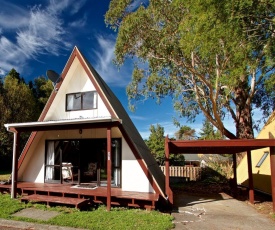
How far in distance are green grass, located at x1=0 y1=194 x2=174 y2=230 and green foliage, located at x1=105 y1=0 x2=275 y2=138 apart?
6.36 m

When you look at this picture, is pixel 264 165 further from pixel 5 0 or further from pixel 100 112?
pixel 5 0

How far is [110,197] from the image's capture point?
7.52 metres

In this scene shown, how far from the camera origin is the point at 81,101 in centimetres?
1037

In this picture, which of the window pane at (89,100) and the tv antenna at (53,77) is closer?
the window pane at (89,100)

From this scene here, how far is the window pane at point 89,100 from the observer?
10.2m

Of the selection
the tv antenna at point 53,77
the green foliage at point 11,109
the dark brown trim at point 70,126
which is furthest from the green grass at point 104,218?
the green foliage at point 11,109

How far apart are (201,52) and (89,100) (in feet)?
17.5

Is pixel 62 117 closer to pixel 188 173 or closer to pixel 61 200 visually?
pixel 61 200

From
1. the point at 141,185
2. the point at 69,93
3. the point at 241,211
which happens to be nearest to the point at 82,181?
the point at 141,185

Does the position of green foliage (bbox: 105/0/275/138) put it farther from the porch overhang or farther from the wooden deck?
the wooden deck

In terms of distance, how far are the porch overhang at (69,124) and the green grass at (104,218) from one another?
9.60 feet

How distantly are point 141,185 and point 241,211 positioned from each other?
3.71 m

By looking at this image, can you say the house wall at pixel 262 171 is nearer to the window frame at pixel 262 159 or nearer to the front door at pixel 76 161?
the window frame at pixel 262 159

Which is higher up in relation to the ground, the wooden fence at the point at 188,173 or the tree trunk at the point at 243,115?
the tree trunk at the point at 243,115
